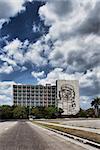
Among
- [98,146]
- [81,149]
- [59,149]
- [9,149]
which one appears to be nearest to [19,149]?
[9,149]

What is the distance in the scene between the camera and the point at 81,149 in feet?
62.9

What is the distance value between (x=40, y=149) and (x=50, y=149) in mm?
515

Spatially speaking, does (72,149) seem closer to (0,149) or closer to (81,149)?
(81,149)

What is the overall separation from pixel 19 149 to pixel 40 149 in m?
1.07

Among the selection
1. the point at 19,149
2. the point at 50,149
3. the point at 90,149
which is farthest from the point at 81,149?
the point at 19,149

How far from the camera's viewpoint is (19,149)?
724 inches

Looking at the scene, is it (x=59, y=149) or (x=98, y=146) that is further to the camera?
(x=98, y=146)

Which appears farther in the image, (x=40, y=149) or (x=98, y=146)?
(x=98, y=146)

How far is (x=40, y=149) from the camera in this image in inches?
734

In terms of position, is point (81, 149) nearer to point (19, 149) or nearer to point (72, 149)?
point (72, 149)

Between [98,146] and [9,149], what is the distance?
529cm

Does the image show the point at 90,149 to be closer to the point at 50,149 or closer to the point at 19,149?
the point at 50,149

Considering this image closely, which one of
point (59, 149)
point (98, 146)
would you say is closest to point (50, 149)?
point (59, 149)

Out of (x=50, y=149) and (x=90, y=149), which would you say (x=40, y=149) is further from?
(x=90, y=149)
